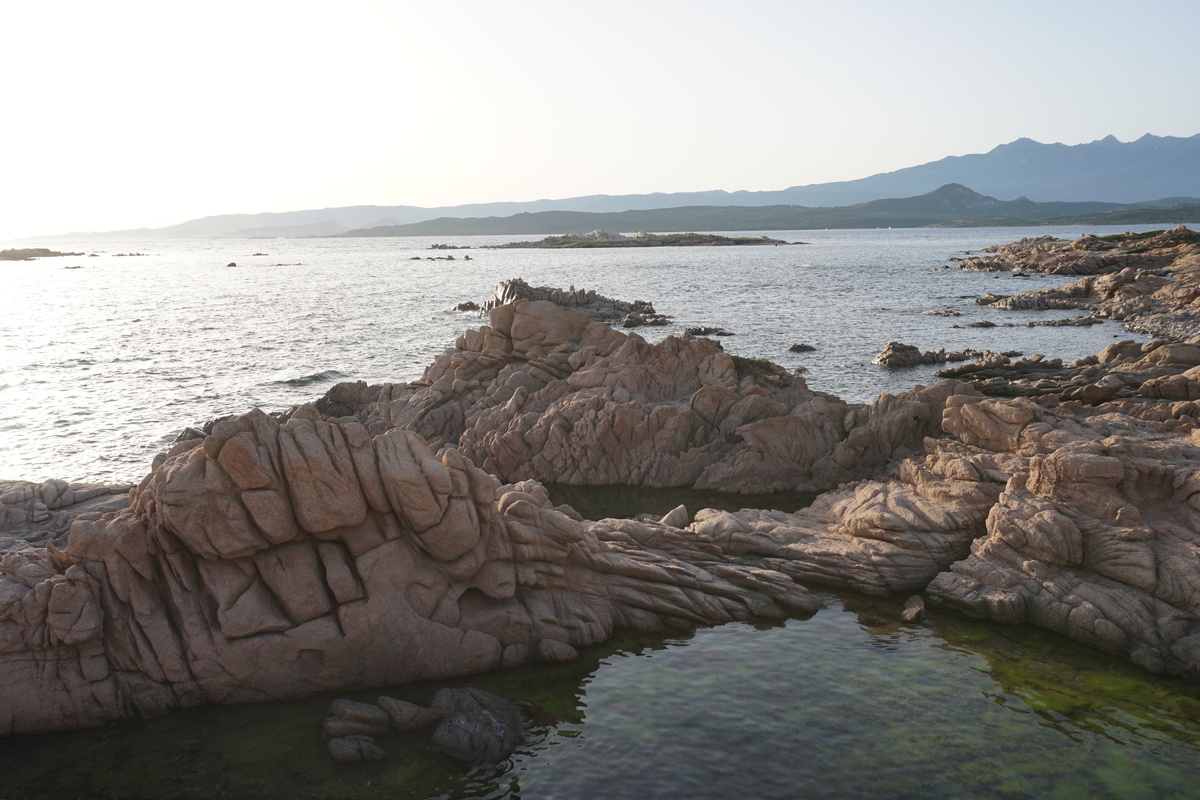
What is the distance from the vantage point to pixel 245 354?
56312mm

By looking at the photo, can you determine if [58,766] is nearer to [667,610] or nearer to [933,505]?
[667,610]

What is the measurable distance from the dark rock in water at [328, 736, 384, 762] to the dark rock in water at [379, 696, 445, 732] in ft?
1.91

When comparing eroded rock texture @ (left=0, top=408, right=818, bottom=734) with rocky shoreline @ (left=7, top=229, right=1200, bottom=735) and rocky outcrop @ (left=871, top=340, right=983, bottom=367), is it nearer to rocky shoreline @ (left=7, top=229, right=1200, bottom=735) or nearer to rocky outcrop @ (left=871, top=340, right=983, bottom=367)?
rocky shoreline @ (left=7, top=229, right=1200, bottom=735)

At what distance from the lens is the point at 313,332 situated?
68500 mm

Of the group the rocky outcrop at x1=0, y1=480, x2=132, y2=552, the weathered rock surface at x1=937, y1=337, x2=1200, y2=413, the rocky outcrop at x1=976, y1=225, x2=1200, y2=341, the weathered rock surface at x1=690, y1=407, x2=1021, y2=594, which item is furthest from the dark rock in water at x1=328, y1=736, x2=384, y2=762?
the rocky outcrop at x1=976, y1=225, x2=1200, y2=341

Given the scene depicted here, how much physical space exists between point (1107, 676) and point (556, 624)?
396 inches

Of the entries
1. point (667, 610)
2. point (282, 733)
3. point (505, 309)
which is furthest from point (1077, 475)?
point (505, 309)

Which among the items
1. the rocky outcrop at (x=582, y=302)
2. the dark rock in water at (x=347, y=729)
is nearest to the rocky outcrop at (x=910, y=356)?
the rocky outcrop at (x=582, y=302)

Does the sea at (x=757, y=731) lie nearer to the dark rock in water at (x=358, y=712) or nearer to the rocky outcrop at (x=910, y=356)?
the dark rock in water at (x=358, y=712)

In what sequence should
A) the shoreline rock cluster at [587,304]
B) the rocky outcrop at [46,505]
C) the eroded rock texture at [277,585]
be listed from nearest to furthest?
the eroded rock texture at [277,585] < the rocky outcrop at [46,505] < the shoreline rock cluster at [587,304]

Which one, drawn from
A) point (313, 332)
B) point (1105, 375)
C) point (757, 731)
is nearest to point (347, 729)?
point (757, 731)

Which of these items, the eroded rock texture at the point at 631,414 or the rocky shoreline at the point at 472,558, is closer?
the rocky shoreline at the point at 472,558

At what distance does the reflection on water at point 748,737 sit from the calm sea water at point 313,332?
1759cm

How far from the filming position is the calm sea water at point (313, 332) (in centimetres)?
3775
